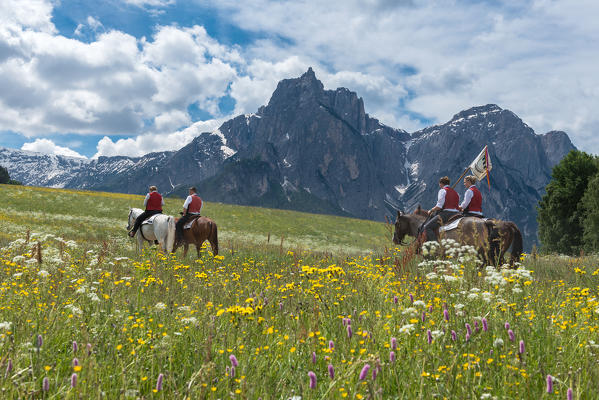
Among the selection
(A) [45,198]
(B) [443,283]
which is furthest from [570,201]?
(A) [45,198]

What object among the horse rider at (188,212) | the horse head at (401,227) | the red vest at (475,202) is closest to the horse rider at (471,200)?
the red vest at (475,202)

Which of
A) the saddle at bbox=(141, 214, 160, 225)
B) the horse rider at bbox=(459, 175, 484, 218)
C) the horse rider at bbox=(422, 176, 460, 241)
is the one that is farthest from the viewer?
the saddle at bbox=(141, 214, 160, 225)

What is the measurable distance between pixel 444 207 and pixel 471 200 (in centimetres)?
91

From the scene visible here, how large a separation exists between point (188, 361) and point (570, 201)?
1995 inches

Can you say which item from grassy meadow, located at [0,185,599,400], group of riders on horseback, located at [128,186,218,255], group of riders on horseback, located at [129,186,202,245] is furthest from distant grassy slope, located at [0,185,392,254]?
grassy meadow, located at [0,185,599,400]

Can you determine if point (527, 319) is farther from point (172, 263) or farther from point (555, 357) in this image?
point (172, 263)

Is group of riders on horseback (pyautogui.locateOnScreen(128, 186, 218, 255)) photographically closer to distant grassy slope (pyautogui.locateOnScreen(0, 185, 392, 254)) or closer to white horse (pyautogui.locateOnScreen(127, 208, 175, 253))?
white horse (pyautogui.locateOnScreen(127, 208, 175, 253))

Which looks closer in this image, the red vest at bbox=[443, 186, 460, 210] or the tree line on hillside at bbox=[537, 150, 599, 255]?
the red vest at bbox=[443, 186, 460, 210]

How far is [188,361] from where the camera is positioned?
3.81 meters

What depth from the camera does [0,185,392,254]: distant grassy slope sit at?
33.0 metres

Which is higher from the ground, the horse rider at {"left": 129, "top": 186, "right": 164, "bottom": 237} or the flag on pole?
the flag on pole

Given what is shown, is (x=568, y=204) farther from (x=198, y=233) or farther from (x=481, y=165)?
(x=198, y=233)

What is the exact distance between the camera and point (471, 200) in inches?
521

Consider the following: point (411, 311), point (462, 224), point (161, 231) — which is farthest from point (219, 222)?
point (411, 311)
